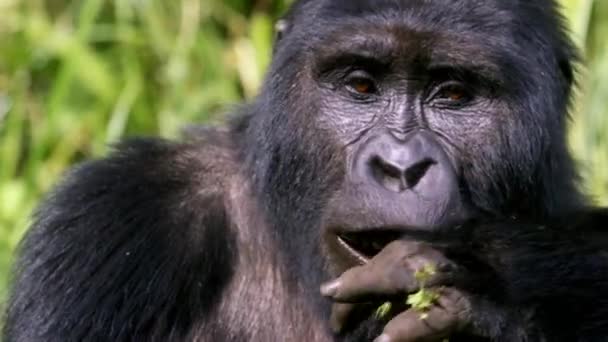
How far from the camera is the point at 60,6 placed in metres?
6.70

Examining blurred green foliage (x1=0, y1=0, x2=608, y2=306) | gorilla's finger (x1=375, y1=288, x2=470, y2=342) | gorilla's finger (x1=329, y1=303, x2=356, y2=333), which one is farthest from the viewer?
blurred green foliage (x1=0, y1=0, x2=608, y2=306)

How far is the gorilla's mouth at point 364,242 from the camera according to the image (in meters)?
3.26

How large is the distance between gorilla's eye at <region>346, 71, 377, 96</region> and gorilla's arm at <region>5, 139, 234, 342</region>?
23.0 inches

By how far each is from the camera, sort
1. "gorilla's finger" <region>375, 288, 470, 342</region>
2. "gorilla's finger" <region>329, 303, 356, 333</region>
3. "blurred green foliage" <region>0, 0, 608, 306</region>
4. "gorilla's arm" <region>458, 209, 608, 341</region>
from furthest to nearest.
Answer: "blurred green foliage" <region>0, 0, 608, 306</region>, "gorilla's finger" <region>329, 303, 356, 333</region>, "gorilla's arm" <region>458, 209, 608, 341</region>, "gorilla's finger" <region>375, 288, 470, 342</region>

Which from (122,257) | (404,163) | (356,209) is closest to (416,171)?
(404,163)

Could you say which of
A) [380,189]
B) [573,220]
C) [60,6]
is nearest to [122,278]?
[380,189]

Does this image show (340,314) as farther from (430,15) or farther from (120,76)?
(120,76)

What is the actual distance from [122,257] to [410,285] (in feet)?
3.05

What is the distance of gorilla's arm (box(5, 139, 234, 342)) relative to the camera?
3588 millimetres

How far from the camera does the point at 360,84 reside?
138 inches

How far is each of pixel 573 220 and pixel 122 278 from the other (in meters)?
1.32

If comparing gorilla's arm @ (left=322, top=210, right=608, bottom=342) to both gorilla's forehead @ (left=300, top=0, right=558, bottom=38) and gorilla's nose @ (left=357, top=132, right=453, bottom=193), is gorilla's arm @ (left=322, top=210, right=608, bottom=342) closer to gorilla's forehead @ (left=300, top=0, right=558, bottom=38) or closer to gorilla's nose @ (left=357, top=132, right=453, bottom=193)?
gorilla's nose @ (left=357, top=132, right=453, bottom=193)

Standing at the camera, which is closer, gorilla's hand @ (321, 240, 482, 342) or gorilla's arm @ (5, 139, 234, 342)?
gorilla's hand @ (321, 240, 482, 342)

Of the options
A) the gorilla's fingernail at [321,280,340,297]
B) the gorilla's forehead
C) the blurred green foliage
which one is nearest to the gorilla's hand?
the gorilla's fingernail at [321,280,340,297]
